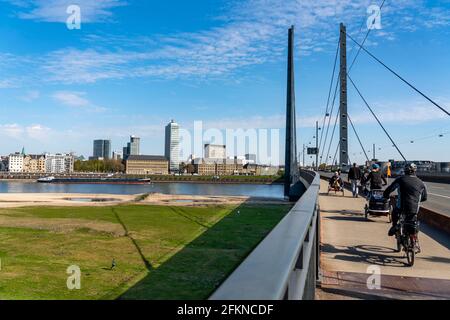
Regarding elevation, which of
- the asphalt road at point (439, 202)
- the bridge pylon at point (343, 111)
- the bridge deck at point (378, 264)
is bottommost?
the bridge deck at point (378, 264)

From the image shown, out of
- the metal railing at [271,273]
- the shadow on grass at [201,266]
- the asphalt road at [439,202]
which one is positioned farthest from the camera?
the asphalt road at [439,202]

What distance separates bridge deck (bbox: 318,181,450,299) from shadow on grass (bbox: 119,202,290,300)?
15.9 ft

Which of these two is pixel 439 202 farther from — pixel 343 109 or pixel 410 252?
pixel 343 109

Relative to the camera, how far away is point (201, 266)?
16438 millimetres

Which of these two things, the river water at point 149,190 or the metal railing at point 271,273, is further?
the river water at point 149,190

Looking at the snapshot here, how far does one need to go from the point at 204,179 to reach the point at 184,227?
152m

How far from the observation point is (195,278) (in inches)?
580

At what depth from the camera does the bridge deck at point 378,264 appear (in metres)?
5.59

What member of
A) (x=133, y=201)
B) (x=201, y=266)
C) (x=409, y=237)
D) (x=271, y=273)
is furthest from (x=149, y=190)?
(x=271, y=273)
